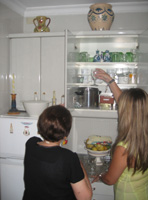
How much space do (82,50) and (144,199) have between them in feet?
5.74

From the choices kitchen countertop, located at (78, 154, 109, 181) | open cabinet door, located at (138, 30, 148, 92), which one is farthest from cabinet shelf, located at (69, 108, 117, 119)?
kitchen countertop, located at (78, 154, 109, 181)

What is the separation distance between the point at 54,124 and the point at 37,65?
4.22 feet

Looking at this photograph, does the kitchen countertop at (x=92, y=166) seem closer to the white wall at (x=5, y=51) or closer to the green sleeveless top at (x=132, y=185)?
the green sleeveless top at (x=132, y=185)

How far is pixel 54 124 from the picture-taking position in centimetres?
97

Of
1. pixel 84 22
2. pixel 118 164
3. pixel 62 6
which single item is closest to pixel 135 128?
pixel 118 164

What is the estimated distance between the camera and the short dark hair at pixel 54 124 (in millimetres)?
974

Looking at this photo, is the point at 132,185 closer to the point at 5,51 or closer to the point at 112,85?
the point at 112,85

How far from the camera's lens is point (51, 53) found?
208 centimetres

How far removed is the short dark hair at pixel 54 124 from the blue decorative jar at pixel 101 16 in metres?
1.35

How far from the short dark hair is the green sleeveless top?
441 mm

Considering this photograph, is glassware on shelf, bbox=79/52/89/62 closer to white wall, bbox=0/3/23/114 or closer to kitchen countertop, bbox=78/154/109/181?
white wall, bbox=0/3/23/114

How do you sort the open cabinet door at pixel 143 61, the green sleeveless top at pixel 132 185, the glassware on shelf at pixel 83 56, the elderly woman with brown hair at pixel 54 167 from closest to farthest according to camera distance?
the elderly woman with brown hair at pixel 54 167
the green sleeveless top at pixel 132 185
the open cabinet door at pixel 143 61
the glassware on shelf at pixel 83 56

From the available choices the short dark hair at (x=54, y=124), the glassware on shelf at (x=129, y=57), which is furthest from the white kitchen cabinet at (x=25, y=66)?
the short dark hair at (x=54, y=124)

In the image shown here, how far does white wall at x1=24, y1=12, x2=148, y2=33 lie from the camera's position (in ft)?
7.49
